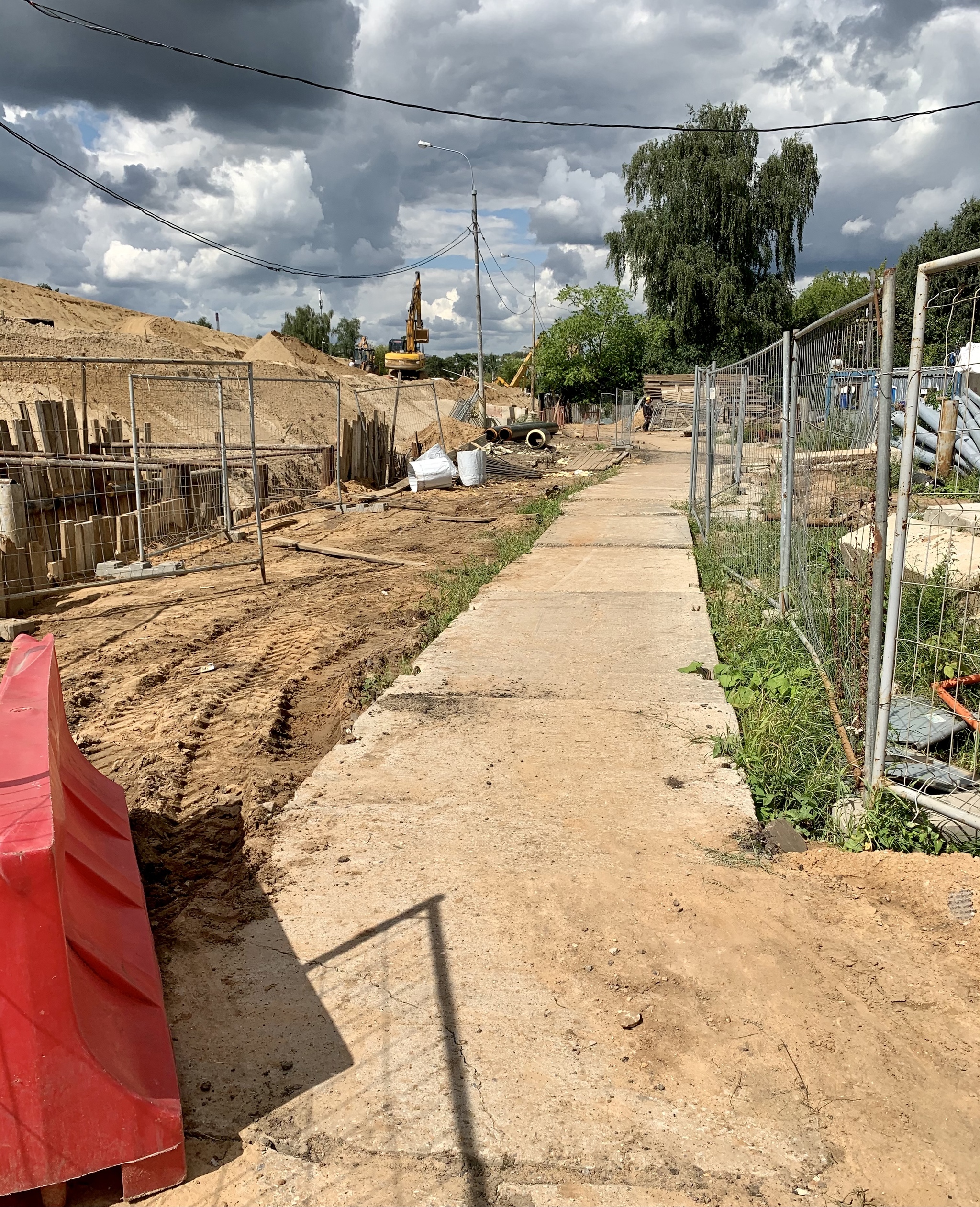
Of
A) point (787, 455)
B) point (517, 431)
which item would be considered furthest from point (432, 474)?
point (787, 455)

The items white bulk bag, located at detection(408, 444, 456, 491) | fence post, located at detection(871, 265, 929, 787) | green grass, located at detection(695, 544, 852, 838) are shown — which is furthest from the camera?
white bulk bag, located at detection(408, 444, 456, 491)

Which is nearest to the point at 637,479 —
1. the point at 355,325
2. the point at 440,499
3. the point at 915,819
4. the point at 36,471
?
the point at 440,499

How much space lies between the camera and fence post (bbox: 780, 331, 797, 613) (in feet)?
22.1

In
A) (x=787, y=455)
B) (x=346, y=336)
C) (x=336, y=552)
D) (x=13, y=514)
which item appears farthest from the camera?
(x=346, y=336)

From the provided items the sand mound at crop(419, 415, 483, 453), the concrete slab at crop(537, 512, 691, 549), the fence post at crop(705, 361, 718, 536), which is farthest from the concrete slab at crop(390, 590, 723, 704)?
the sand mound at crop(419, 415, 483, 453)

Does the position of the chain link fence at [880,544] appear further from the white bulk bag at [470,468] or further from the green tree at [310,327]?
the green tree at [310,327]

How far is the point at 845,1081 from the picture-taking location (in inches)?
101

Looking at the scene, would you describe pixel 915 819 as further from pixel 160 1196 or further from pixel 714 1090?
pixel 160 1196

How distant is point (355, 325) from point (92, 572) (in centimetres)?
9036

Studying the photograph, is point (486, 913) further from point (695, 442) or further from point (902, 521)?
point (695, 442)

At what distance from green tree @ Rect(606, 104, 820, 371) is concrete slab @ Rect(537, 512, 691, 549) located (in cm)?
3580

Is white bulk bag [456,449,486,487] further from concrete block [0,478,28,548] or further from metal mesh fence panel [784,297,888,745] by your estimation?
metal mesh fence panel [784,297,888,745]

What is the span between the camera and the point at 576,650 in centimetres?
663

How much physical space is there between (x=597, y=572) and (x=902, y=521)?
592 centimetres
